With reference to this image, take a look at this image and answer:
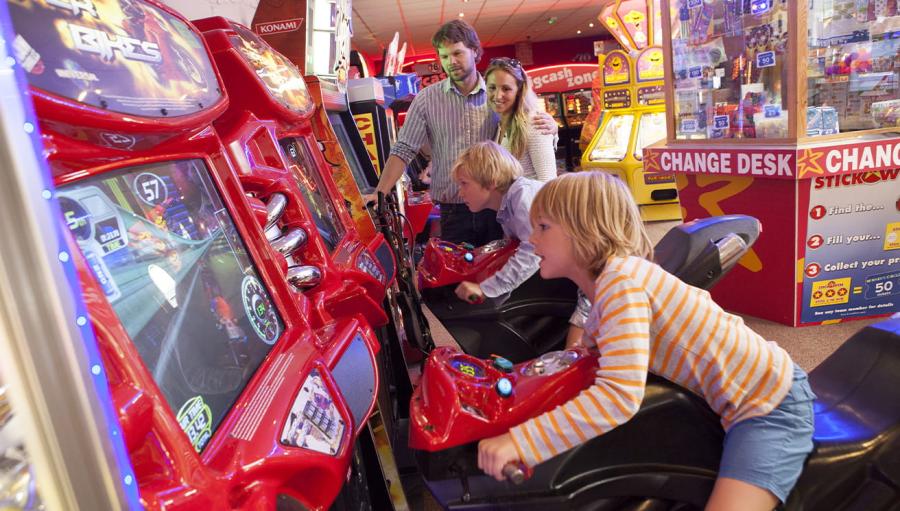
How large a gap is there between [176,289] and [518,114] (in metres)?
1.75

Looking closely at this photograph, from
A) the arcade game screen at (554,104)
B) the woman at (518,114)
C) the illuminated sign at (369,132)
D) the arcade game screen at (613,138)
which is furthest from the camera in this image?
the arcade game screen at (554,104)

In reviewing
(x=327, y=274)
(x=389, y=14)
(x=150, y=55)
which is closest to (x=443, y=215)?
(x=327, y=274)

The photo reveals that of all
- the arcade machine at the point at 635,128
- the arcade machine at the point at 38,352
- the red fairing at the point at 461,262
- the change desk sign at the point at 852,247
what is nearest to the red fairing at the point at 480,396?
the arcade machine at the point at 38,352

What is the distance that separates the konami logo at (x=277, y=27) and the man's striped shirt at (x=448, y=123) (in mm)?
1036

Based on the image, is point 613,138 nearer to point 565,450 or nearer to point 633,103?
point 633,103

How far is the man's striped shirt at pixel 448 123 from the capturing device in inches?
102

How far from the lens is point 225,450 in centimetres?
73

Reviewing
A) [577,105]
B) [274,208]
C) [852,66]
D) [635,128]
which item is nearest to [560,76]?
[577,105]

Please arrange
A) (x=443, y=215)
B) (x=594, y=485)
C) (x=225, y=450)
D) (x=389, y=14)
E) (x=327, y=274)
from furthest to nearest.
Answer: (x=389, y=14) → (x=443, y=215) → (x=327, y=274) → (x=594, y=485) → (x=225, y=450)

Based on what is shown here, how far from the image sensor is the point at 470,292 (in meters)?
2.12

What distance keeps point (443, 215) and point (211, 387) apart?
1911 mm

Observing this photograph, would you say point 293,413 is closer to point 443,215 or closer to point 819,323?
point 443,215

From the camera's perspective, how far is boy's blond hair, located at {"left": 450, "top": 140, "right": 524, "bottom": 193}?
2189 millimetres

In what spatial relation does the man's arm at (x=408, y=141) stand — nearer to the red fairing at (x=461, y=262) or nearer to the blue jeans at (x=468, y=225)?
the blue jeans at (x=468, y=225)
